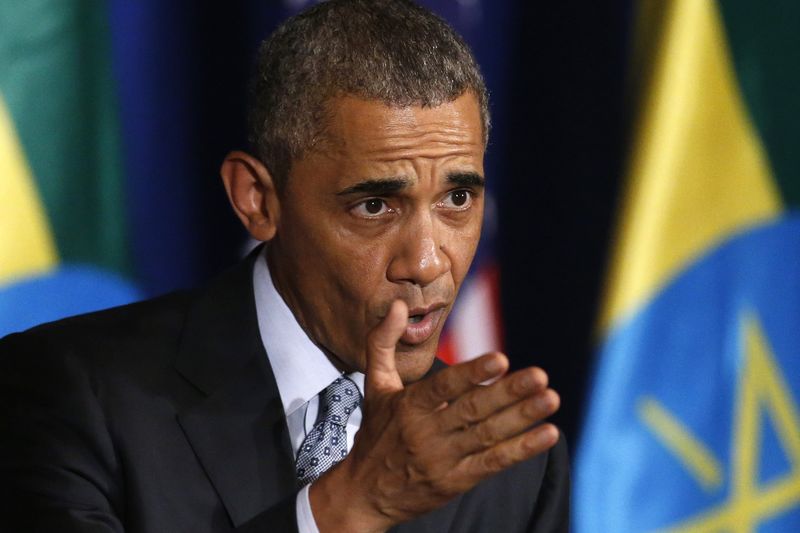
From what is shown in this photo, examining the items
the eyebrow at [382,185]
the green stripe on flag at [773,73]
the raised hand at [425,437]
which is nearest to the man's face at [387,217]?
the eyebrow at [382,185]

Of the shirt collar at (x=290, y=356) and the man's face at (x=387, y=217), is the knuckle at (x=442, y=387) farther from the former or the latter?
the shirt collar at (x=290, y=356)

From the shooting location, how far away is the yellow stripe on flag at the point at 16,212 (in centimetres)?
240

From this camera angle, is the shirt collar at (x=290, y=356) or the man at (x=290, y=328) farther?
the shirt collar at (x=290, y=356)

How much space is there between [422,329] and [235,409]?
281 millimetres

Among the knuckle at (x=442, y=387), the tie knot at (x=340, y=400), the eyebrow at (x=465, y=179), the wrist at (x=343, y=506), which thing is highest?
the eyebrow at (x=465, y=179)

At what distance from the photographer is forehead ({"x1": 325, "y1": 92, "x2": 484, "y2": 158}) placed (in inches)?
64.1

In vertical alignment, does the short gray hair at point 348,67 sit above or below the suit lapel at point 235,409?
above

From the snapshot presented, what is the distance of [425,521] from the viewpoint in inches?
68.7

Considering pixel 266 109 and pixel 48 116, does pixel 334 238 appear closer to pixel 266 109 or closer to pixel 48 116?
pixel 266 109

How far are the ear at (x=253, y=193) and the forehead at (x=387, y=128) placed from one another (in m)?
0.17

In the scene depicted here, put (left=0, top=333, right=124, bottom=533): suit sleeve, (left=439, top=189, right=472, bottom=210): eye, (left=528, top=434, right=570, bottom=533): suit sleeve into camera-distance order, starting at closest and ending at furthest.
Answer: (left=0, top=333, right=124, bottom=533): suit sleeve < (left=439, top=189, right=472, bottom=210): eye < (left=528, top=434, right=570, bottom=533): suit sleeve

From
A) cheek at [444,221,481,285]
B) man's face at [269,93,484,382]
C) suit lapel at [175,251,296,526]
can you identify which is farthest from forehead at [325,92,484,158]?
suit lapel at [175,251,296,526]

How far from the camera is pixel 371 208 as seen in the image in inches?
65.4

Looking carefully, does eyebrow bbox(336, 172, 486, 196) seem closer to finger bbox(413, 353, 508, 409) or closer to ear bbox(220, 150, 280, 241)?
ear bbox(220, 150, 280, 241)
